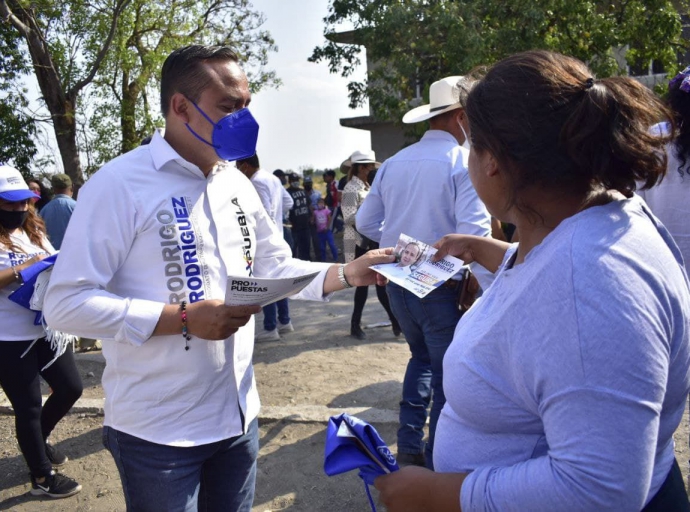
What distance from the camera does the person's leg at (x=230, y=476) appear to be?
2.30 m

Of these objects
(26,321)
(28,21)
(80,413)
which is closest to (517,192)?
(26,321)

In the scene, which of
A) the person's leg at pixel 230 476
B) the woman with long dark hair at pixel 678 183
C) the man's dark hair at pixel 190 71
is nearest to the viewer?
the man's dark hair at pixel 190 71

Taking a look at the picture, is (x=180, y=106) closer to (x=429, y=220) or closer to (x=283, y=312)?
(x=429, y=220)

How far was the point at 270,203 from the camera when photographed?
6.86 m

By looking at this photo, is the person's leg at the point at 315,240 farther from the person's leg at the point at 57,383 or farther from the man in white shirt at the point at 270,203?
the person's leg at the point at 57,383

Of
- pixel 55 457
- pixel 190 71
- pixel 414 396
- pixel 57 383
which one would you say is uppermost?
pixel 190 71

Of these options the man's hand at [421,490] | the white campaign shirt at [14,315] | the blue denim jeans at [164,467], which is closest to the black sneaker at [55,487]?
the white campaign shirt at [14,315]

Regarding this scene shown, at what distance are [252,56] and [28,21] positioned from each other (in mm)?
6874

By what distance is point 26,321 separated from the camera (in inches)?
151

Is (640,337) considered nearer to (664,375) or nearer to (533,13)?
(664,375)

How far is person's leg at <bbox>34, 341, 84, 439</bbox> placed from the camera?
160 inches

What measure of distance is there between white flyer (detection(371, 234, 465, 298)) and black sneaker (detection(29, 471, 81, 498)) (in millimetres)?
2770

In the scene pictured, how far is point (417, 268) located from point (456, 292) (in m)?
1.18

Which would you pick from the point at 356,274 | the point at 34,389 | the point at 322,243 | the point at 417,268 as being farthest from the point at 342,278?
the point at 322,243
